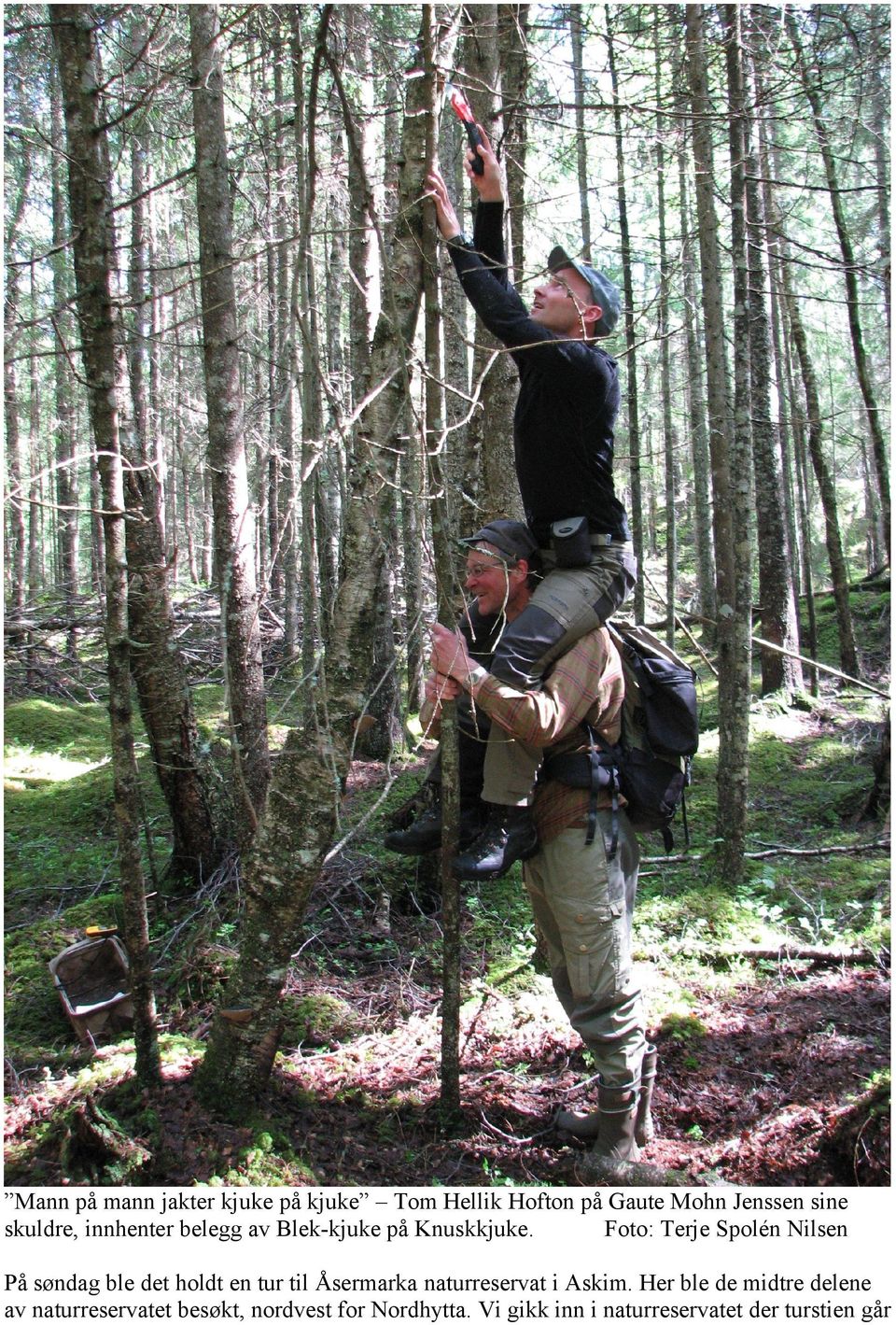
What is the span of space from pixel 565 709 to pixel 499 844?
592 mm

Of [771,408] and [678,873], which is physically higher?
[771,408]

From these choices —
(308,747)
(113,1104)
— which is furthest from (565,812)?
(113,1104)

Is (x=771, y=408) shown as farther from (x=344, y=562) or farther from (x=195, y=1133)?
(x=195, y=1133)

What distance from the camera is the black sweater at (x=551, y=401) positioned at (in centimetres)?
269

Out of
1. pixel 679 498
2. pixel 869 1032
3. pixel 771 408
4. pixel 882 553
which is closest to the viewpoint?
pixel 869 1032

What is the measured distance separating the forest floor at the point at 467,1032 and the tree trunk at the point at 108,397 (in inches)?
19.4

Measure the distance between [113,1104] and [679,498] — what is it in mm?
33112

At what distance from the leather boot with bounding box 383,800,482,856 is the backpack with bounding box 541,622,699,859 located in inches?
14.0

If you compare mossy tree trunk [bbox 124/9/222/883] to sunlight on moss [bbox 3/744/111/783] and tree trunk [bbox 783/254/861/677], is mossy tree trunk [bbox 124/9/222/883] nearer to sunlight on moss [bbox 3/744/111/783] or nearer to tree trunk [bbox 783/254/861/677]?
sunlight on moss [bbox 3/744/111/783]

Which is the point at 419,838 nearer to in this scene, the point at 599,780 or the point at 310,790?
the point at 310,790

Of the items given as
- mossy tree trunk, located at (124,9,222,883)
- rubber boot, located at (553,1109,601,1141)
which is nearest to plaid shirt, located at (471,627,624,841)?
rubber boot, located at (553,1109,601,1141)

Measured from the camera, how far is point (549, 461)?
2865mm

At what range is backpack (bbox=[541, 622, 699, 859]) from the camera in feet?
9.89

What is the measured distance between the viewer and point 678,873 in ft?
19.8
